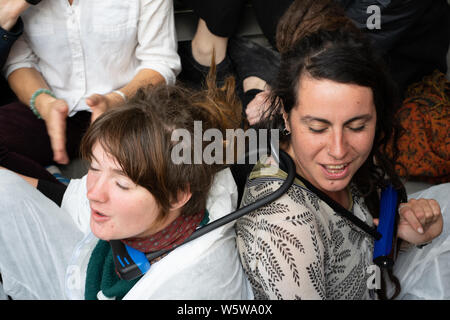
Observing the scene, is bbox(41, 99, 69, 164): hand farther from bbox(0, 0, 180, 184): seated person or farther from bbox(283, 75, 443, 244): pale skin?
bbox(283, 75, 443, 244): pale skin

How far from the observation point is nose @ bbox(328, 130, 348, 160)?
0.96 metres

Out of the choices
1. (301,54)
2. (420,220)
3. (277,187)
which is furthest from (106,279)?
(420,220)

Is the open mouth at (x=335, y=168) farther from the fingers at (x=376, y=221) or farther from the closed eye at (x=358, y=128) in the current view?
the fingers at (x=376, y=221)

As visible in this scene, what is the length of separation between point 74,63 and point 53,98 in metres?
0.16

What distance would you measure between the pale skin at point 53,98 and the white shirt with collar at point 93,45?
0.03 metres

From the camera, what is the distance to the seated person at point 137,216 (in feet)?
3.14

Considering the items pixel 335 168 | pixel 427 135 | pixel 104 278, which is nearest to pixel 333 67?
pixel 335 168

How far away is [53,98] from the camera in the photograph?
1554mm

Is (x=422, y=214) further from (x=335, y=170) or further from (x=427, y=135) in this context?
(x=427, y=135)

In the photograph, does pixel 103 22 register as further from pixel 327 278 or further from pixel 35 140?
pixel 327 278

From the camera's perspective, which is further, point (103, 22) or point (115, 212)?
point (103, 22)

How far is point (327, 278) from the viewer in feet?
3.39

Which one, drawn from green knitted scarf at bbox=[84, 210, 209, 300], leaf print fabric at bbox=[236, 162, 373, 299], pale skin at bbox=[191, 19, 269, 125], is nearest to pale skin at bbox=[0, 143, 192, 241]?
green knitted scarf at bbox=[84, 210, 209, 300]
